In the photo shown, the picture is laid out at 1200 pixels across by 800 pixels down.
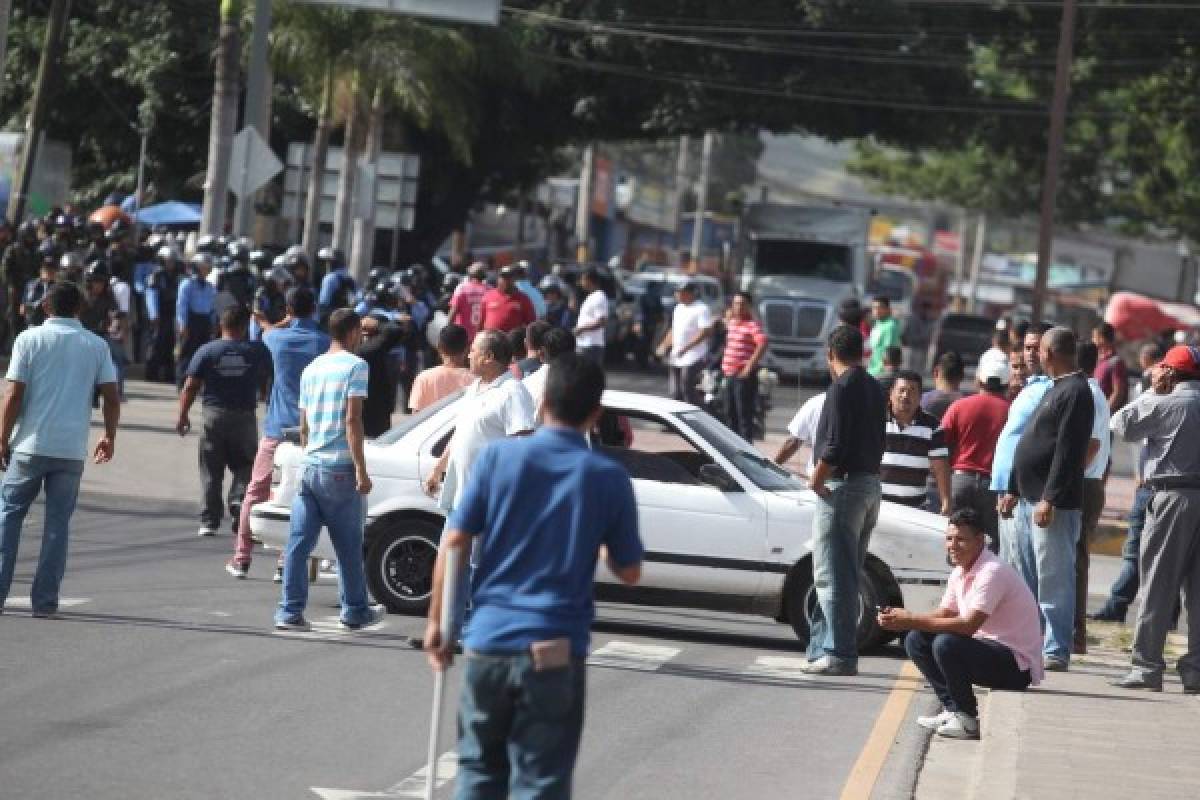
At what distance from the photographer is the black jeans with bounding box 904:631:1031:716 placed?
11094 mm

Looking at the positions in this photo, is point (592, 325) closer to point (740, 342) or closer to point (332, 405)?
point (740, 342)

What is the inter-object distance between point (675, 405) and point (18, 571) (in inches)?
163

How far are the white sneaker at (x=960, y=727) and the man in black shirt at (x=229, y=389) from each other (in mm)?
6469

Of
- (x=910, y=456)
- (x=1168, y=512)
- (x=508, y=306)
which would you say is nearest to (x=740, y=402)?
(x=508, y=306)

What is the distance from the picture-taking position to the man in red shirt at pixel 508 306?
81.9 feet

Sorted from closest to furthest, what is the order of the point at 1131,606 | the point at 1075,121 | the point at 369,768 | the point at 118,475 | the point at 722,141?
the point at 369,768 < the point at 1131,606 < the point at 118,475 < the point at 1075,121 < the point at 722,141

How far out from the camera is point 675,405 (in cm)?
1425

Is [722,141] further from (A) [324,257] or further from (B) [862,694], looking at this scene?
(B) [862,694]

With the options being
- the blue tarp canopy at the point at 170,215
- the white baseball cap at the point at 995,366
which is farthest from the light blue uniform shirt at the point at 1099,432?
the blue tarp canopy at the point at 170,215

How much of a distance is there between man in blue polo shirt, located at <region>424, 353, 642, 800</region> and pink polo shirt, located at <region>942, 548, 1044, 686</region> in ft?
15.1

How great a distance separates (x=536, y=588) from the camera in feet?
22.0

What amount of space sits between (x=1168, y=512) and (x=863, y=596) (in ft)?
5.99

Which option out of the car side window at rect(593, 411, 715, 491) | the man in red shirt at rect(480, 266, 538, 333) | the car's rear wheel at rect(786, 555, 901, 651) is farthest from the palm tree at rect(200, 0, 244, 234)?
the car's rear wheel at rect(786, 555, 901, 651)

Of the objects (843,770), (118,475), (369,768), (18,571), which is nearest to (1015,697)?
(843,770)
